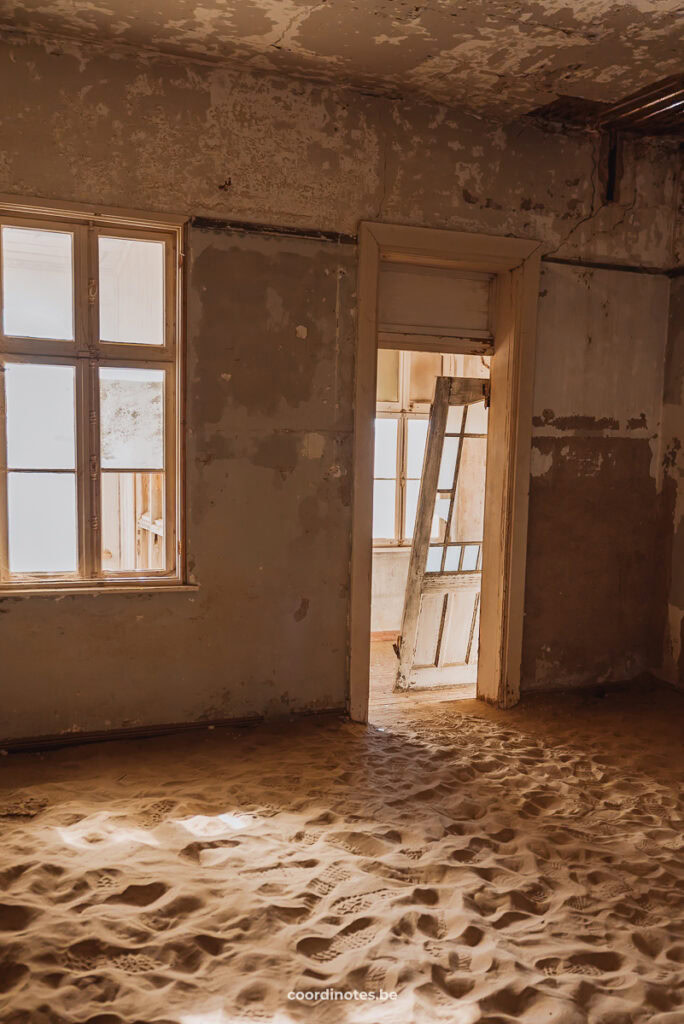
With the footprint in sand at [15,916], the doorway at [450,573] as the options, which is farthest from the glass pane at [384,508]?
the footprint in sand at [15,916]

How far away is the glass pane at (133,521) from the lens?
11.8 ft

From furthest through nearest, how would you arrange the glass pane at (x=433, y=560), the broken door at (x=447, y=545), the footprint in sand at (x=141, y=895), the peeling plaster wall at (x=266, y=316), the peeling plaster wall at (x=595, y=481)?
the glass pane at (x=433, y=560) → the broken door at (x=447, y=545) → the peeling plaster wall at (x=595, y=481) → the peeling plaster wall at (x=266, y=316) → the footprint in sand at (x=141, y=895)

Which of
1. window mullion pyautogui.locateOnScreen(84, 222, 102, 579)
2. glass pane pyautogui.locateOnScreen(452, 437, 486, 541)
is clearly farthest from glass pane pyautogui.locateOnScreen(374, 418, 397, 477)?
window mullion pyautogui.locateOnScreen(84, 222, 102, 579)

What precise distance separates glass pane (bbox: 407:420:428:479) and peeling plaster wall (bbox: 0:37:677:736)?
2709 millimetres

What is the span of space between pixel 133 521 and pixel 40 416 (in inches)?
27.2

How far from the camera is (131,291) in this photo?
139 inches

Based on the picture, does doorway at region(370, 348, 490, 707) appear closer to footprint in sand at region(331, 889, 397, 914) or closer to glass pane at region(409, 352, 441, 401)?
glass pane at region(409, 352, 441, 401)

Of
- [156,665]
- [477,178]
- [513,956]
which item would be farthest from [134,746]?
[477,178]

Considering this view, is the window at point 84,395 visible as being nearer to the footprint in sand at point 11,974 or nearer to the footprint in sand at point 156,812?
the footprint in sand at point 156,812

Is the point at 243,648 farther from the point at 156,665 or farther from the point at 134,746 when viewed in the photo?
the point at 134,746

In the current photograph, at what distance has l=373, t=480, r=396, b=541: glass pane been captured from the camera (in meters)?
6.96

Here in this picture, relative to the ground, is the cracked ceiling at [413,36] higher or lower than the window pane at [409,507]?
higher

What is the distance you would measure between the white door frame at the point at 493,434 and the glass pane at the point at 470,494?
33cm

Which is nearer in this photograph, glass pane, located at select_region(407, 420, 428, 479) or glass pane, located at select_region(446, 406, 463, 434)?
glass pane, located at select_region(446, 406, 463, 434)
